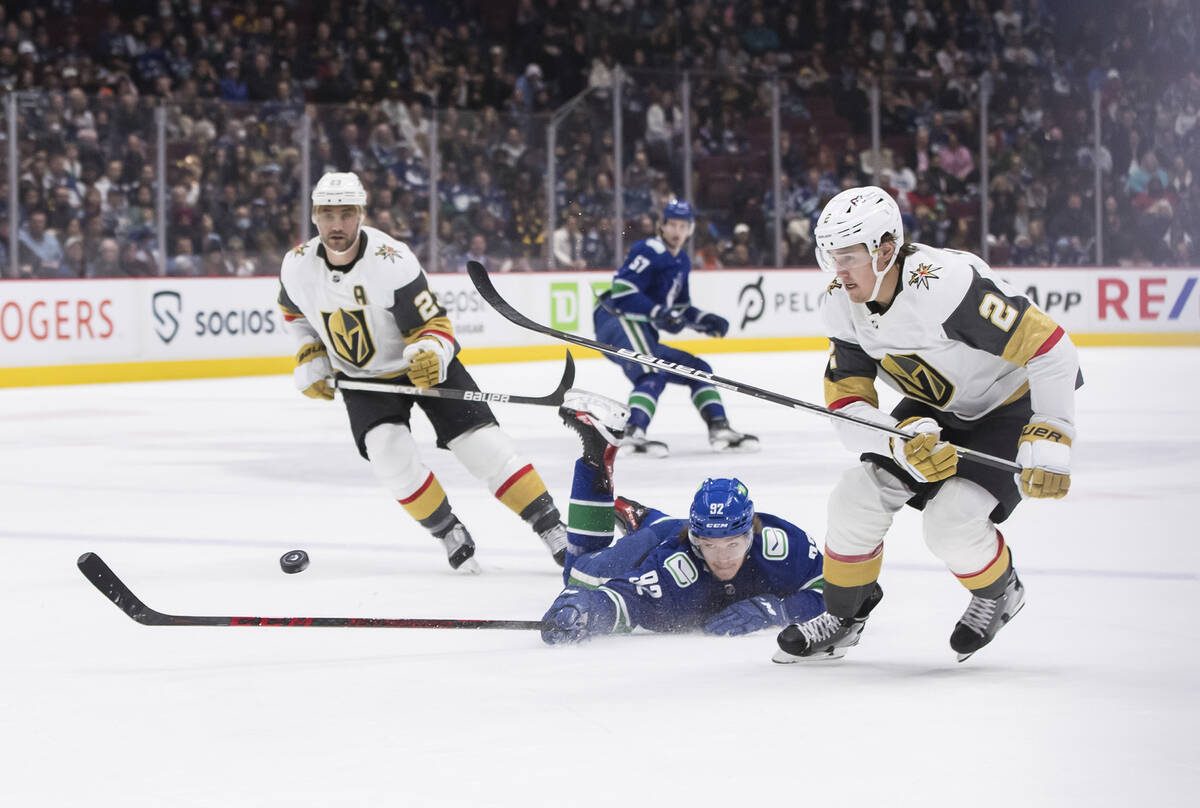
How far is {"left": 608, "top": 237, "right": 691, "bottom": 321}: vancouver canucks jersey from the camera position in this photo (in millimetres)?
7535

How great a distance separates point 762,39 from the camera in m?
16.1

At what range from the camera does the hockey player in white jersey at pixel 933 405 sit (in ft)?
10.2

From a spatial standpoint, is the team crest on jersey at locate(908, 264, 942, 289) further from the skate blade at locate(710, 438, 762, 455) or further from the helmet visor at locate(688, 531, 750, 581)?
the skate blade at locate(710, 438, 762, 455)

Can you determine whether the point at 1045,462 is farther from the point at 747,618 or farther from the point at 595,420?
the point at 595,420

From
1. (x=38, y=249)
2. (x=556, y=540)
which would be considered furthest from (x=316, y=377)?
(x=38, y=249)

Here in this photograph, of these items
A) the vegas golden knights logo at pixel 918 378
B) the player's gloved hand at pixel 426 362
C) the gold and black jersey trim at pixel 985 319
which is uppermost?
the gold and black jersey trim at pixel 985 319

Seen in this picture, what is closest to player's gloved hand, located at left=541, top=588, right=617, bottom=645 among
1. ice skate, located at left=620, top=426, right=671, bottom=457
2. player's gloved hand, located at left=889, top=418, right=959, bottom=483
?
player's gloved hand, located at left=889, top=418, right=959, bottom=483

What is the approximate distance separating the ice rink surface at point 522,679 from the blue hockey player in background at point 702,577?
0.07 m

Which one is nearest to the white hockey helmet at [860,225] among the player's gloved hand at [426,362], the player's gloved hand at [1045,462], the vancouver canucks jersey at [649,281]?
the player's gloved hand at [1045,462]

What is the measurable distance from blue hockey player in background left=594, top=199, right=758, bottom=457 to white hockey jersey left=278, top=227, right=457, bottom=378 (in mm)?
2739

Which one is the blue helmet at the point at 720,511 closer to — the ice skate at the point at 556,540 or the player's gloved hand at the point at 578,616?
the player's gloved hand at the point at 578,616

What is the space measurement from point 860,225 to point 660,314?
4.50 m

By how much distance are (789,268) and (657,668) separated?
10082mm

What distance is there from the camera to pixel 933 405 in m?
3.36
